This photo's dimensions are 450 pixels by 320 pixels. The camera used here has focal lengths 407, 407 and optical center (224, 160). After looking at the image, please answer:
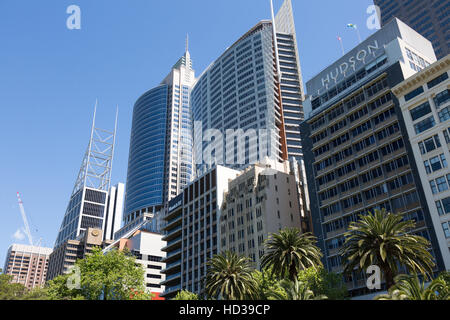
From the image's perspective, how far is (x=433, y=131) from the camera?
76.3 metres

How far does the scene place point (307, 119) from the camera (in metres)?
108

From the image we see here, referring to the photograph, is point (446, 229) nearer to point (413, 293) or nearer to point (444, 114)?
point (444, 114)

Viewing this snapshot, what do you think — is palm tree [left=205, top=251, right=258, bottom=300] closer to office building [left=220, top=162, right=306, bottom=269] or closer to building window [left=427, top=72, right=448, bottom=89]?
office building [left=220, top=162, right=306, bottom=269]

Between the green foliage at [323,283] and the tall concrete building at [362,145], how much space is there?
14121 mm

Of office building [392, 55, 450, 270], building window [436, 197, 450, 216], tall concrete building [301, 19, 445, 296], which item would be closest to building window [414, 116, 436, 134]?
office building [392, 55, 450, 270]

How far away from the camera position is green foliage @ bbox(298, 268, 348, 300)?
6538 centimetres

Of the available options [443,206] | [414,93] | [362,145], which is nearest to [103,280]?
[362,145]

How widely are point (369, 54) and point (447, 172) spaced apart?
125 ft

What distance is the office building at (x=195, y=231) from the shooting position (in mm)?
122438

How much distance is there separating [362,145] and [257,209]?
3283 centimetres
